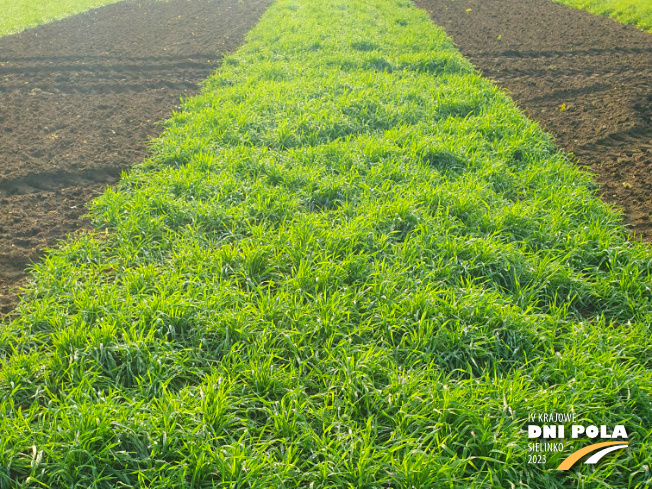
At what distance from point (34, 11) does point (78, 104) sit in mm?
9474

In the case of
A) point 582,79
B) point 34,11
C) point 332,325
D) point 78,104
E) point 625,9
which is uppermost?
point 34,11

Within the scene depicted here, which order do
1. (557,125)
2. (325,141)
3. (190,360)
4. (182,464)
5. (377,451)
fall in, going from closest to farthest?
(182,464) < (377,451) < (190,360) < (325,141) < (557,125)

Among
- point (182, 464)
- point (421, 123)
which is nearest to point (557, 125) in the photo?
point (421, 123)

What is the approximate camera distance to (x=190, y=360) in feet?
7.75

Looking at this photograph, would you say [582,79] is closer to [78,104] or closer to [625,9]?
[625,9]

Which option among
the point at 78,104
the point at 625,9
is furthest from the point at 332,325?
the point at 625,9

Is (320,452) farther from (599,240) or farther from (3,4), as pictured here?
(3,4)

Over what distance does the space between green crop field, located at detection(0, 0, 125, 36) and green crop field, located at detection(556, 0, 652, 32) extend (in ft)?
48.5

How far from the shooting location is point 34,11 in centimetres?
1240

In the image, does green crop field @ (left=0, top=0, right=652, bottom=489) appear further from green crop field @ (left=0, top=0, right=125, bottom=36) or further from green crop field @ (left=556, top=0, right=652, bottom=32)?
green crop field @ (left=0, top=0, right=125, bottom=36)

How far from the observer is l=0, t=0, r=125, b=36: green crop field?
10.9 metres

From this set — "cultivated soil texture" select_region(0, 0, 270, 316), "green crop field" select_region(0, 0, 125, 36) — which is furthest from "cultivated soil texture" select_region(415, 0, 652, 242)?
"green crop field" select_region(0, 0, 125, 36)

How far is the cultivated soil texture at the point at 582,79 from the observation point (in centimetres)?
438

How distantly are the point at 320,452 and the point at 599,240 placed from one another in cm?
259
